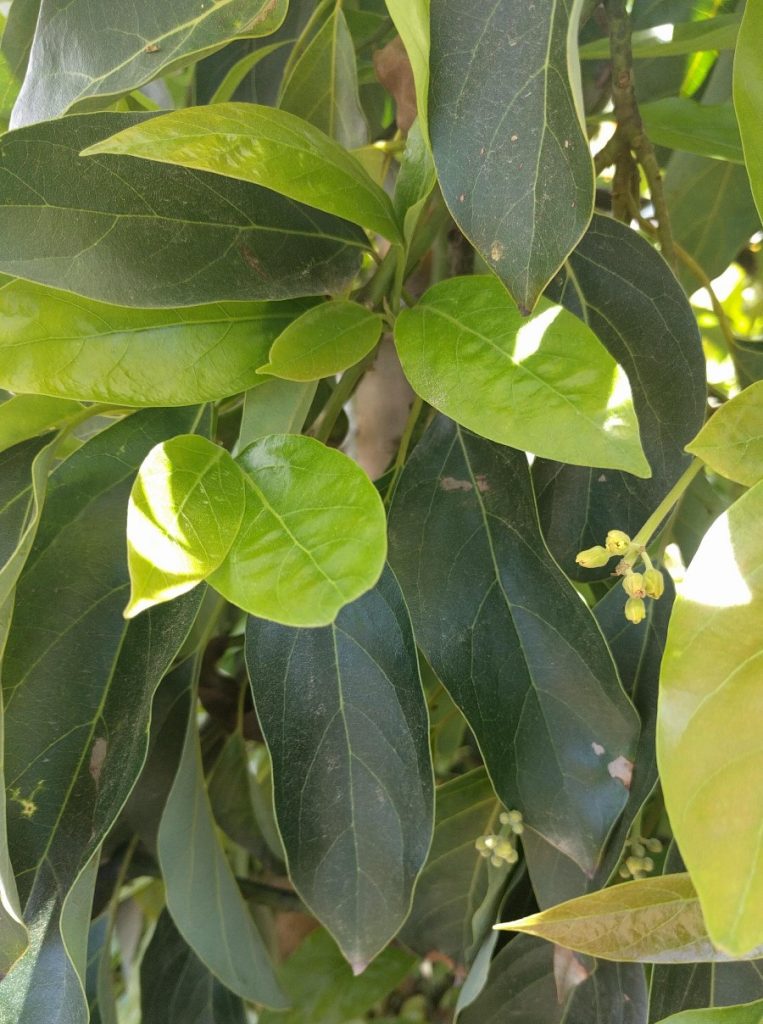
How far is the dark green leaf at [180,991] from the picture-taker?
2.05ft

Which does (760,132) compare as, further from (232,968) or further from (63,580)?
(232,968)

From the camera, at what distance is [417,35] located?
0.33m

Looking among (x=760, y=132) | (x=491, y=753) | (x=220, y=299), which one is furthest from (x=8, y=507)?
(x=760, y=132)

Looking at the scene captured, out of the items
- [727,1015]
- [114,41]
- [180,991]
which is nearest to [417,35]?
[114,41]

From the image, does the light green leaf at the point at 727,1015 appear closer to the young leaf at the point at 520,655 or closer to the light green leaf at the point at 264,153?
the young leaf at the point at 520,655

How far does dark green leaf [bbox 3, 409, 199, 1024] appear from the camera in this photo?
42cm

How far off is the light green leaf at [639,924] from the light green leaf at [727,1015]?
0.08ft

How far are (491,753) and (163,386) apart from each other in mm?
232

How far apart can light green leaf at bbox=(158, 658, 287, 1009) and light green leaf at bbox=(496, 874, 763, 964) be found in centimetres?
23

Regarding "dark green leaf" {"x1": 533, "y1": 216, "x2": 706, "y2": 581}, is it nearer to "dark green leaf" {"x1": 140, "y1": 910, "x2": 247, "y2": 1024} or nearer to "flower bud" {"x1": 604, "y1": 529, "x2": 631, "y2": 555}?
"flower bud" {"x1": 604, "y1": 529, "x2": 631, "y2": 555}

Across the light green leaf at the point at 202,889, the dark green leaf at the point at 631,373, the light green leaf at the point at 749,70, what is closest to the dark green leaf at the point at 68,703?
the light green leaf at the point at 202,889

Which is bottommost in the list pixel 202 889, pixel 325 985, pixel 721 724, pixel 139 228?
pixel 325 985

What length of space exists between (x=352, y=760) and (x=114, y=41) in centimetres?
35

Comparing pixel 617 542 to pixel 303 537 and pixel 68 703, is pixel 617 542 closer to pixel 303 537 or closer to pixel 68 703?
pixel 303 537
